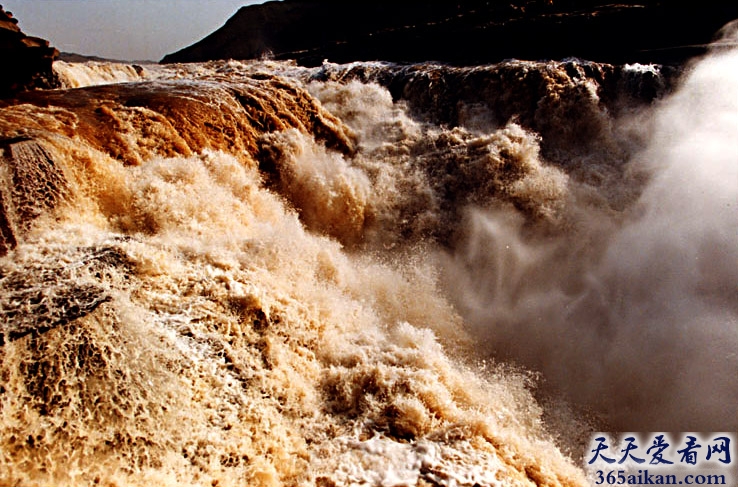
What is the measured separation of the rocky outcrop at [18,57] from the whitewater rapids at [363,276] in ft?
2.07

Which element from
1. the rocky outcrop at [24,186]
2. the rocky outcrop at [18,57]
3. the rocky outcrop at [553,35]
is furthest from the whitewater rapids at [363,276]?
the rocky outcrop at [553,35]

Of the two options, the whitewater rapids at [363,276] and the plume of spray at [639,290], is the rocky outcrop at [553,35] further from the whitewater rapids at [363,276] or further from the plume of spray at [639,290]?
the plume of spray at [639,290]

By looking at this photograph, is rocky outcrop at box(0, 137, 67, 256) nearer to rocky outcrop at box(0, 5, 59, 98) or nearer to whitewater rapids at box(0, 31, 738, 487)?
whitewater rapids at box(0, 31, 738, 487)

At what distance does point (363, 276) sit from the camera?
5027 millimetres

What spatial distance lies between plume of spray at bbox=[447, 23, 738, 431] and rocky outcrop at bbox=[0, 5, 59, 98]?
5854 millimetres

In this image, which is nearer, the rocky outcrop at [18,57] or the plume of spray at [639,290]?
the plume of spray at [639,290]

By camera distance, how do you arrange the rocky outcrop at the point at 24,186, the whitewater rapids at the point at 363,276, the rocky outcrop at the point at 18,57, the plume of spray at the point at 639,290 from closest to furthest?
1. the whitewater rapids at the point at 363,276
2. the rocky outcrop at the point at 24,186
3. the plume of spray at the point at 639,290
4. the rocky outcrop at the point at 18,57

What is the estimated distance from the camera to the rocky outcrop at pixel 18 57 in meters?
5.23

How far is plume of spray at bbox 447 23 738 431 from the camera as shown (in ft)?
13.0

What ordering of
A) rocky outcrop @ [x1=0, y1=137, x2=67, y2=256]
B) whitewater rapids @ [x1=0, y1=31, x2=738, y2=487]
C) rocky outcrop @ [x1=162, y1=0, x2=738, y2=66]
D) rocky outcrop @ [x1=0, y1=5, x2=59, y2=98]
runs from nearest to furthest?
whitewater rapids @ [x1=0, y1=31, x2=738, y2=487] < rocky outcrop @ [x1=0, y1=137, x2=67, y2=256] < rocky outcrop @ [x1=0, y1=5, x2=59, y2=98] < rocky outcrop @ [x1=162, y1=0, x2=738, y2=66]

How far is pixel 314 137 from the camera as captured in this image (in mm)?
6648

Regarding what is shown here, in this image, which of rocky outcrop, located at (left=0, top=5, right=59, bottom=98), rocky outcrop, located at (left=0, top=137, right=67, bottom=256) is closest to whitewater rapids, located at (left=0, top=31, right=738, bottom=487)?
rocky outcrop, located at (left=0, top=137, right=67, bottom=256)

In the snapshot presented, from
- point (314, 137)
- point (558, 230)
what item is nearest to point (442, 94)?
point (314, 137)

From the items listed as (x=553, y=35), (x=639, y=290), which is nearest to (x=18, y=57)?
(x=639, y=290)
